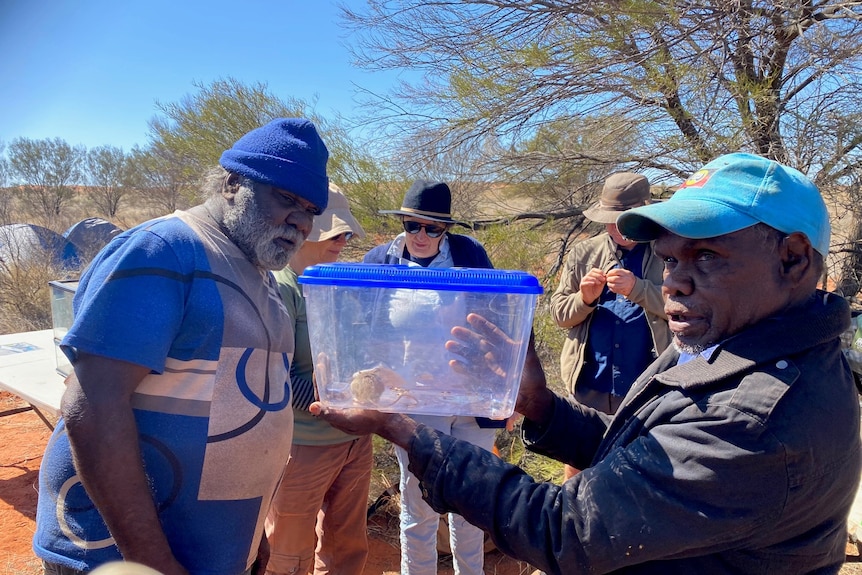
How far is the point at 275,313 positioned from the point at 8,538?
12.9 feet

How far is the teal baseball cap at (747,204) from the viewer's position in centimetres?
117

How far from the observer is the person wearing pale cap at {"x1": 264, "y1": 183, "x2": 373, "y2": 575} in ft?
8.73

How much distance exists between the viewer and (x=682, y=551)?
112 centimetres

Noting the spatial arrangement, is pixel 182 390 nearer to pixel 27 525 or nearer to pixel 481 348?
pixel 481 348

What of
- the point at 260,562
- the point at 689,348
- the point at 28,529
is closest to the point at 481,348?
the point at 689,348

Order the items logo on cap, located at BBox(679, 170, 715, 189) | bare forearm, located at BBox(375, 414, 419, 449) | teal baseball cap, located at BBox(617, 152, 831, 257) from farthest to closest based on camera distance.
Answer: bare forearm, located at BBox(375, 414, 419, 449) < logo on cap, located at BBox(679, 170, 715, 189) < teal baseball cap, located at BBox(617, 152, 831, 257)

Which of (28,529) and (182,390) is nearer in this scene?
(182,390)

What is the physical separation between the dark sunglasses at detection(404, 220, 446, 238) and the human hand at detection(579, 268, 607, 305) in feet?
2.66

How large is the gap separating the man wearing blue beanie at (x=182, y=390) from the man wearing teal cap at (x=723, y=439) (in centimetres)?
55

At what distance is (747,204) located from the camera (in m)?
1.18

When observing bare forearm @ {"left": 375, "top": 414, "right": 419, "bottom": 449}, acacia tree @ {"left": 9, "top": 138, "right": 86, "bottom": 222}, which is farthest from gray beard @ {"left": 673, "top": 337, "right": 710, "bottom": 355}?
acacia tree @ {"left": 9, "top": 138, "right": 86, "bottom": 222}

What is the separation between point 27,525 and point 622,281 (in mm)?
4617

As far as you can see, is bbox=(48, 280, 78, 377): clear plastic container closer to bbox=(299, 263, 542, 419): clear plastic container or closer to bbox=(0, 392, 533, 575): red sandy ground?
bbox=(0, 392, 533, 575): red sandy ground

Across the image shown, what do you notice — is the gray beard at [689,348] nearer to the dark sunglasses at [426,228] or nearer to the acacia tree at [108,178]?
the dark sunglasses at [426,228]
